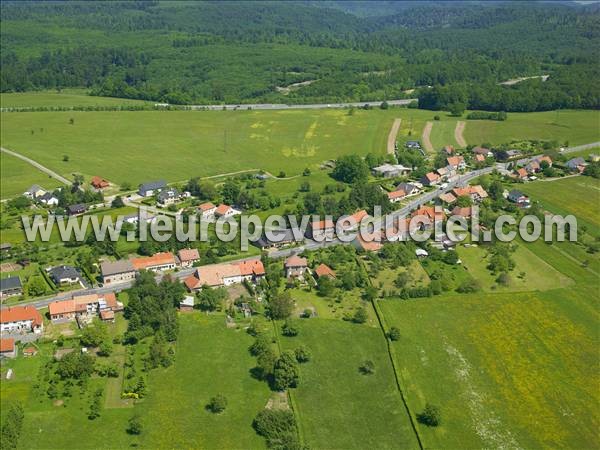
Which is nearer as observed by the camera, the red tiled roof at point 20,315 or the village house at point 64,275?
the red tiled roof at point 20,315

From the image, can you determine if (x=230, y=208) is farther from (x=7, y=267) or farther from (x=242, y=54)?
(x=242, y=54)

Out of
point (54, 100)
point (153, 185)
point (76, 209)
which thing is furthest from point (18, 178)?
point (54, 100)

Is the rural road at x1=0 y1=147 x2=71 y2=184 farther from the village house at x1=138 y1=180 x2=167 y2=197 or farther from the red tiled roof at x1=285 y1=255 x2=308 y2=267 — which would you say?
the red tiled roof at x1=285 y1=255 x2=308 y2=267

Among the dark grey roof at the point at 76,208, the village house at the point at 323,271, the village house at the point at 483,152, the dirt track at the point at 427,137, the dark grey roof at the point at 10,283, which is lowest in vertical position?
the dark grey roof at the point at 76,208

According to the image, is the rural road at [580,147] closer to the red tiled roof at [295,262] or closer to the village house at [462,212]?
the village house at [462,212]

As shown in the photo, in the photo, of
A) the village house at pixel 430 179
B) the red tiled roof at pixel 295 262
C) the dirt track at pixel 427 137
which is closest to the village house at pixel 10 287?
the red tiled roof at pixel 295 262

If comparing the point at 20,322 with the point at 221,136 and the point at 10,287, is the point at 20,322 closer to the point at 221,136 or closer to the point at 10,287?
the point at 10,287

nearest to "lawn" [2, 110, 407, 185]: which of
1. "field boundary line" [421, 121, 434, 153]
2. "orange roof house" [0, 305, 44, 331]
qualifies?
"field boundary line" [421, 121, 434, 153]
